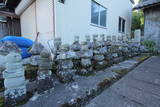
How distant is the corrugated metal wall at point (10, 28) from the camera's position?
5.01m

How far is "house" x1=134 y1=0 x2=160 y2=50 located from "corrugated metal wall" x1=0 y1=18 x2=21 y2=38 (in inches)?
263

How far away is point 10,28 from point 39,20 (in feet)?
7.18

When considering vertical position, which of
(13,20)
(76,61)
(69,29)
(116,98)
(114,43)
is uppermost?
(13,20)

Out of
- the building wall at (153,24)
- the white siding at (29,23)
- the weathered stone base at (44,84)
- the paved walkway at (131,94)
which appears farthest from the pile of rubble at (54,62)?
the building wall at (153,24)

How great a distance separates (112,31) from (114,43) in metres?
4.18

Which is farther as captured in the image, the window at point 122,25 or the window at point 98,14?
the window at point 122,25

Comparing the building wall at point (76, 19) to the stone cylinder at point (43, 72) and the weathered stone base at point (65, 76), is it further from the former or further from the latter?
the stone cylinder at point (43, 72)

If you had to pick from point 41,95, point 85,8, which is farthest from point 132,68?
point 85,8

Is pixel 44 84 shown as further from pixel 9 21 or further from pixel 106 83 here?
pixel 9 21

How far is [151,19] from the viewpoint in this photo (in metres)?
6.18

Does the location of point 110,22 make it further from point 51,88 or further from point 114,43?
point 51,88

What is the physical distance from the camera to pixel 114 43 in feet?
9.92

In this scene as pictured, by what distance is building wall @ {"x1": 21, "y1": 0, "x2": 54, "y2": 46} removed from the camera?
3.62 meters

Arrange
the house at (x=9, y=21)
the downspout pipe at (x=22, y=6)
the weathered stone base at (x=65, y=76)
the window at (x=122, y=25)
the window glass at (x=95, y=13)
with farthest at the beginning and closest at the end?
the window at (x=122, y=25)
the window glass at (x=95, y=13)
the house at (x=9, y=21)
the downspout pipe at (x=22, y=6)
the weathered stone base at (x=65, y=76)
